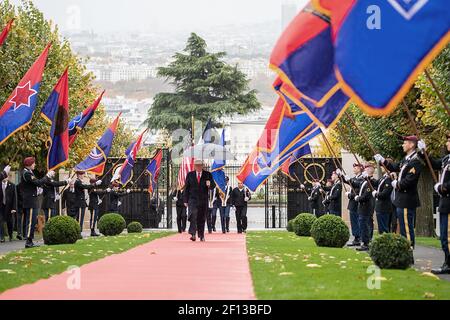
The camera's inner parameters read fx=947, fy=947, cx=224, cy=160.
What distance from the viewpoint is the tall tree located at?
69625 millimetres

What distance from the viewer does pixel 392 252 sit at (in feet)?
47.4

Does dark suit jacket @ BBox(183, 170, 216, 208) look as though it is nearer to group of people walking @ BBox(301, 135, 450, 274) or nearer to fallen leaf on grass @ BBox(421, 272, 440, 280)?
group of people walking @ BBox(301, 135, 450, 274)

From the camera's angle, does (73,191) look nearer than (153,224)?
Yes

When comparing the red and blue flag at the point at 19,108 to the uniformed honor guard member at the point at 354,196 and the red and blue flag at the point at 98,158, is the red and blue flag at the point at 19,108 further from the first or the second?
→ the red and blue flag at the point at 98,158

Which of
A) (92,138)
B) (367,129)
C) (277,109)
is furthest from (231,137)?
(277,109)

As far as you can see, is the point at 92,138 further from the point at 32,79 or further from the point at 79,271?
the point at 79,271

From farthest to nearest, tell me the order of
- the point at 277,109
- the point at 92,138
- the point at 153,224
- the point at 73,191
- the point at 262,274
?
the point at 92,138 → the point at 153,224 → the point at 73,191 → the point at 277,109 → the point at 262,274

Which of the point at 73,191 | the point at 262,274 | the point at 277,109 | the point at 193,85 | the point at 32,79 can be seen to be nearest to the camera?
the point at 262,274

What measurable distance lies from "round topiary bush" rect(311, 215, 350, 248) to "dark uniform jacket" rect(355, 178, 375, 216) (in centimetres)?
59

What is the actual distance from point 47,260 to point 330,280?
5.85 meters

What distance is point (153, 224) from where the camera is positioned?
4166cm

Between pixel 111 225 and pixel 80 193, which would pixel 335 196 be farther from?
pixel 80 193

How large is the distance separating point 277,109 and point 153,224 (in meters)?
20.2

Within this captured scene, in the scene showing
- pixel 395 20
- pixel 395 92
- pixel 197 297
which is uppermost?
pixel 395 20
